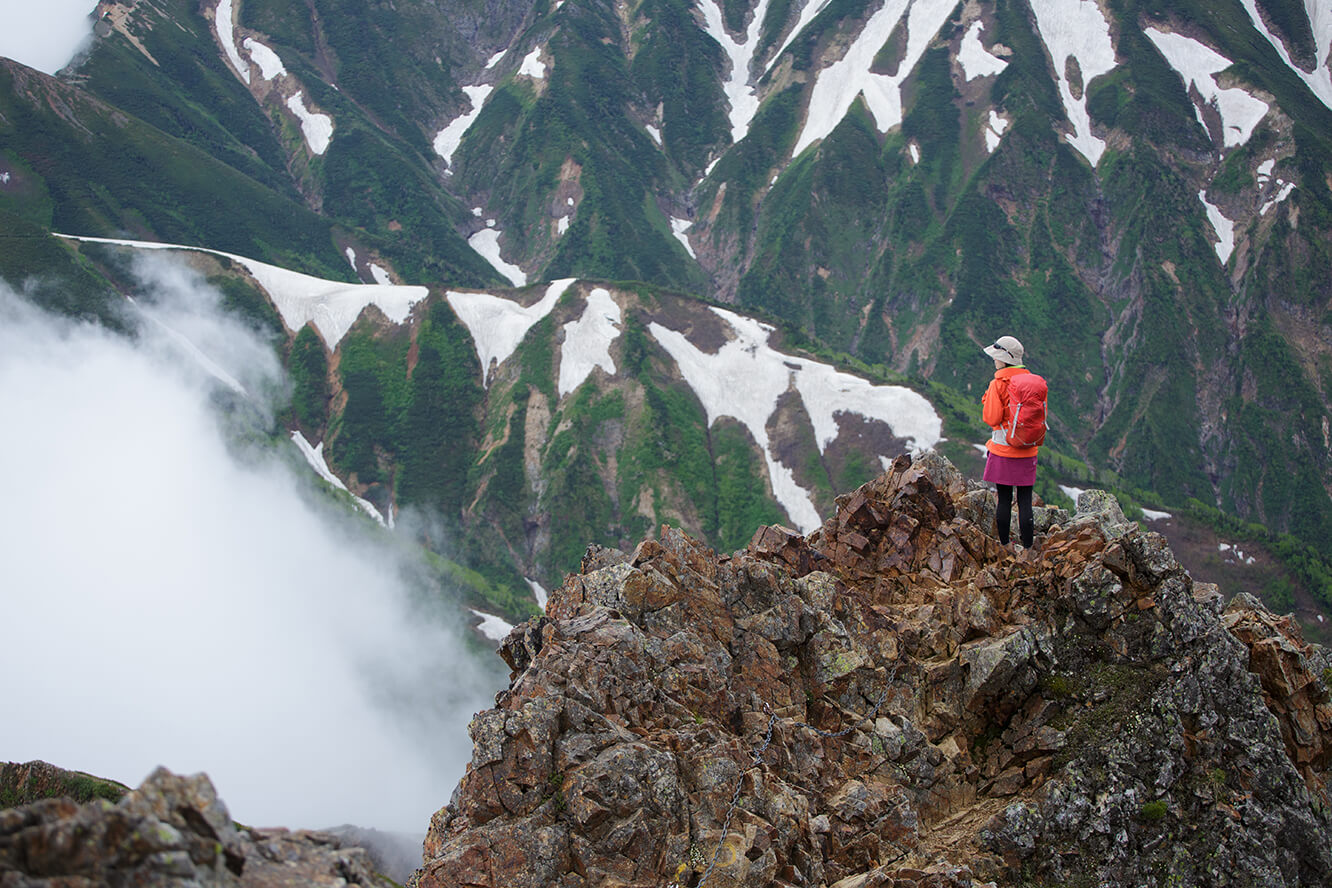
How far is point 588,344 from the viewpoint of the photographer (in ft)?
598

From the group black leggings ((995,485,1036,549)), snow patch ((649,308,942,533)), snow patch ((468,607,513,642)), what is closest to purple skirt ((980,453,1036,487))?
black leggings ((995,485,1036,549))

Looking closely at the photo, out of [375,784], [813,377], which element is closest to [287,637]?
[375,784]

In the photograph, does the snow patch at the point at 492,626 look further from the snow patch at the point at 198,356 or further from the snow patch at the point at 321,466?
the snow patch at the point at 198,356

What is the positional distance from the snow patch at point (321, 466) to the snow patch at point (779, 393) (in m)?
64.6

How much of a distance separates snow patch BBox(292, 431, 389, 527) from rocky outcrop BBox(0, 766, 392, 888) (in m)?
180

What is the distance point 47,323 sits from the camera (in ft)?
612

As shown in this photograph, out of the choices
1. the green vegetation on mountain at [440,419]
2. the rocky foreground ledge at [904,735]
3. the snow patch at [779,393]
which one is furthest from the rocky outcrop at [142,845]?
the green vegetation on mountain at [440,419]

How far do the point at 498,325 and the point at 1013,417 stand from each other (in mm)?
180840

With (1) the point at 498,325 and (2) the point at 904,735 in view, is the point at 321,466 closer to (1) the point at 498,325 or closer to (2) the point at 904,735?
(1) the point at 498,325

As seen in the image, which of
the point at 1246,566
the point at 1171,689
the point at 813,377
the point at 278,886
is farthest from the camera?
the point at 813,377

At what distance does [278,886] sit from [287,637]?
644 ft

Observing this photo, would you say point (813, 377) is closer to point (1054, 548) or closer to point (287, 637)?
point (287, 637)

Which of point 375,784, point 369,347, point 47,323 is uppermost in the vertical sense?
point 47,323

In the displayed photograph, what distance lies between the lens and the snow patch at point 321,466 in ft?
609
